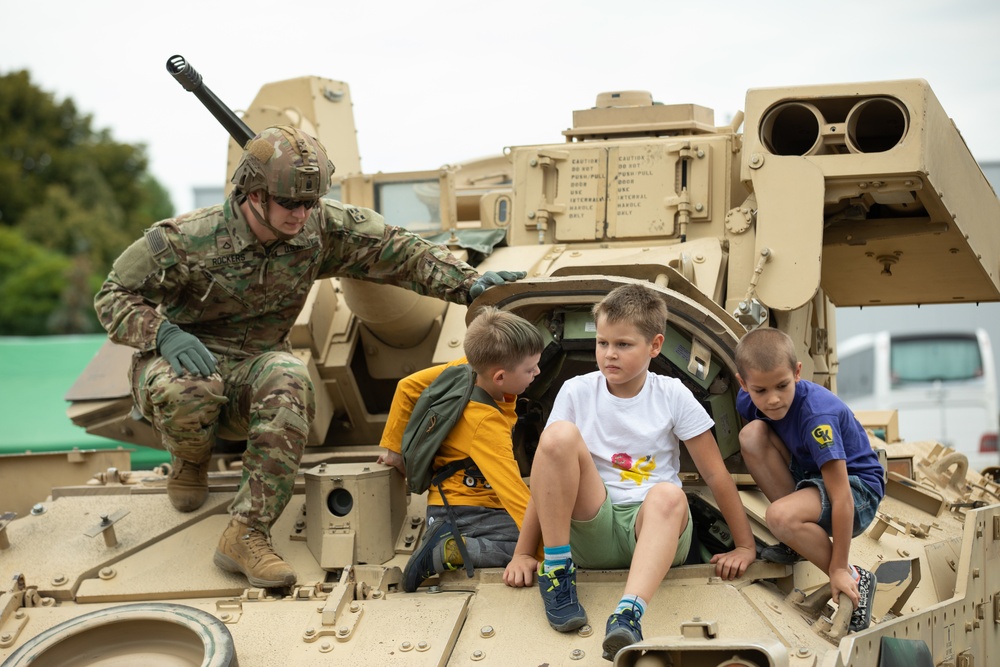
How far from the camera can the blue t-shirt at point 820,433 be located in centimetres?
458

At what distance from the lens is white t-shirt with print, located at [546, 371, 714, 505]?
15.1 ft

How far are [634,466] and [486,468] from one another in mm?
624

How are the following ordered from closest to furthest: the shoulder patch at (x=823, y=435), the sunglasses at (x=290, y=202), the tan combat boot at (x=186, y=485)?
the shoulder patch at (x=823, y=435)
the sunglasses at (x=290, y=202)
the tan combat boot at (x=186, y=485)

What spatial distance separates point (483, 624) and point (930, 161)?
298cm

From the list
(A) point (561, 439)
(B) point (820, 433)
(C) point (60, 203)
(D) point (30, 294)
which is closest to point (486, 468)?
(A) point (561, 439)

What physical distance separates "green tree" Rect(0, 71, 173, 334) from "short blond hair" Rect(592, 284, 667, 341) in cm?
2510

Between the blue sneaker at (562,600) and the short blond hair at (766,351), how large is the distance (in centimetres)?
94

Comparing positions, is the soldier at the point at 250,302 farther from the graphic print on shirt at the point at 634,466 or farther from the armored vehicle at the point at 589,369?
the graphic print on shirt at the point at 634,466

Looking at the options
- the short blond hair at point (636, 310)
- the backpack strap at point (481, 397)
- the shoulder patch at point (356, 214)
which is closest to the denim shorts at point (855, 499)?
the short blond hair at point (636, 310)

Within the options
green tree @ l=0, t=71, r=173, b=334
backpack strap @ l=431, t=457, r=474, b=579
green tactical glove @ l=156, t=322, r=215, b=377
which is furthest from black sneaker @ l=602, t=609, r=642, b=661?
green tree @ l=0, t=71, r=173, b=334

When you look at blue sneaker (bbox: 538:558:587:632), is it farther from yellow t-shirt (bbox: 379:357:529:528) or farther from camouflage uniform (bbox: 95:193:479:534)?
camouflage uniform (bbox: 95:193:479:534)

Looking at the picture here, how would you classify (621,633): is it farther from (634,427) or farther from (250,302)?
(250,302)

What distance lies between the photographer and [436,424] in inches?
197

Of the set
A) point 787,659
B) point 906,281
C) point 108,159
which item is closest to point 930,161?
point 906,281
